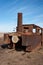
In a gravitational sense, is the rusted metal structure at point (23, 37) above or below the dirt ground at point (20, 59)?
above

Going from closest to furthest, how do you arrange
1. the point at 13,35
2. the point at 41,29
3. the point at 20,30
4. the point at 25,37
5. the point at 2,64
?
the point at 2,64
the point at 25,37
the point at 13,35
the point at 20,30
the point at 41,29

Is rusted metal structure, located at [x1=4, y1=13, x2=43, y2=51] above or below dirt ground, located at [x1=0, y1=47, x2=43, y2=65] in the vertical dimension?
above

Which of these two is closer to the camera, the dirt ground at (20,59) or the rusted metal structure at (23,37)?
the dirt ground at (20,59)

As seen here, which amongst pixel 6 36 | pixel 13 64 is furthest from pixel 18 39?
pixel 13 64

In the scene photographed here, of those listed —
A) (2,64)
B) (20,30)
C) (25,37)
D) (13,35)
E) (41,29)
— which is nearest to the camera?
(2,64)

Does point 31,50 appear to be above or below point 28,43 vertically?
below

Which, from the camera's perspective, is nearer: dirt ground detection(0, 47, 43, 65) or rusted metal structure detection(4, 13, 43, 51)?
dirt ground detection(0, 47, 43, 65)

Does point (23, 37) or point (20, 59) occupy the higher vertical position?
point (23, 37)

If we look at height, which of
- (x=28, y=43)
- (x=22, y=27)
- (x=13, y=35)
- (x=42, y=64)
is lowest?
(x=42, y=64)

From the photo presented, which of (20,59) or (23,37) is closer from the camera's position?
(20,59)

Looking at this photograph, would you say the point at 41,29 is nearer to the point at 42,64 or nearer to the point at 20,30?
the point at 20,30

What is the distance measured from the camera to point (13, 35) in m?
8.57

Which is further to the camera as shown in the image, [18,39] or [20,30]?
[20,30]

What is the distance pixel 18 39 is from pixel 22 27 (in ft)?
4.24
